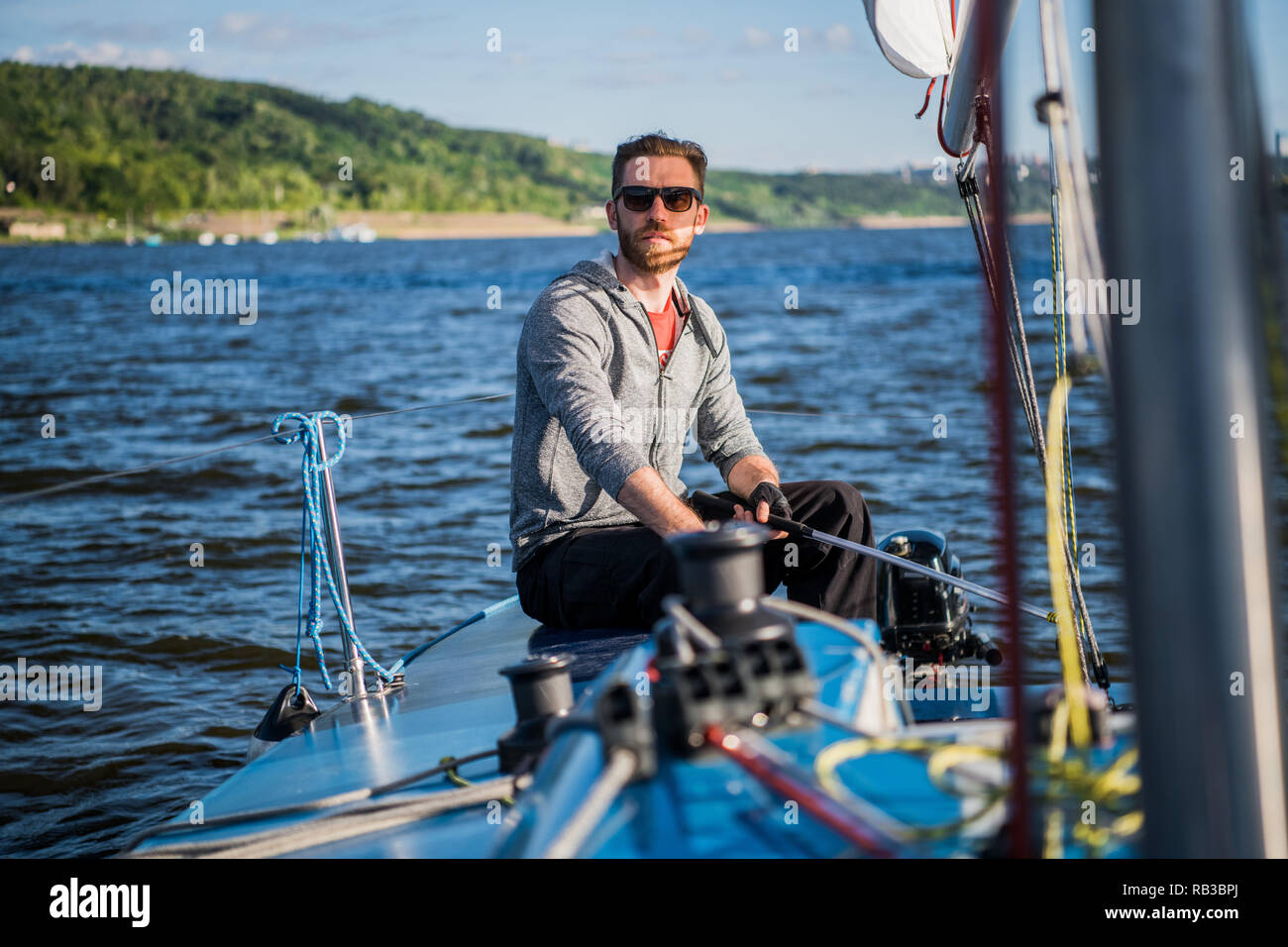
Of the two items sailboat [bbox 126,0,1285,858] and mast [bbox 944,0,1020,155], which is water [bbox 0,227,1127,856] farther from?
mast [bbox 944,0,1020,155]

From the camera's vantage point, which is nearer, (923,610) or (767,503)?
(767,503)

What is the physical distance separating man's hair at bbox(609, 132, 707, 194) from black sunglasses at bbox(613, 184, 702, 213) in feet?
0.17

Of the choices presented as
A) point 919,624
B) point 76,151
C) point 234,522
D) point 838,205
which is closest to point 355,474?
point 234,522

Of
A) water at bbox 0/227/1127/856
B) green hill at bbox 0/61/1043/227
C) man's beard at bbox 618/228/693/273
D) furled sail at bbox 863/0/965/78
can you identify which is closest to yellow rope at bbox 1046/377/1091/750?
water at bbox 0/227/1127/856

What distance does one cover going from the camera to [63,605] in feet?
21.9

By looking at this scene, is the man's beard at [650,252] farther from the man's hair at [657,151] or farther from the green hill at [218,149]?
the green hill at [218,149]

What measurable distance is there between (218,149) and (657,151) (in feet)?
295


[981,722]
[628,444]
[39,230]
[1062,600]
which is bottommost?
[981,722]

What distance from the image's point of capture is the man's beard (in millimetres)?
3266

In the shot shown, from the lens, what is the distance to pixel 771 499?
310 centimetres

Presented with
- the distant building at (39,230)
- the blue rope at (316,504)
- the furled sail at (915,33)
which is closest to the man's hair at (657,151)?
the furled sail at (915,33)

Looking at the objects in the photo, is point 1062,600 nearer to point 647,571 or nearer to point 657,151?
point 647,571

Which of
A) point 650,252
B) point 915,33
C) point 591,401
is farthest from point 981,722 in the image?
point 915,33
